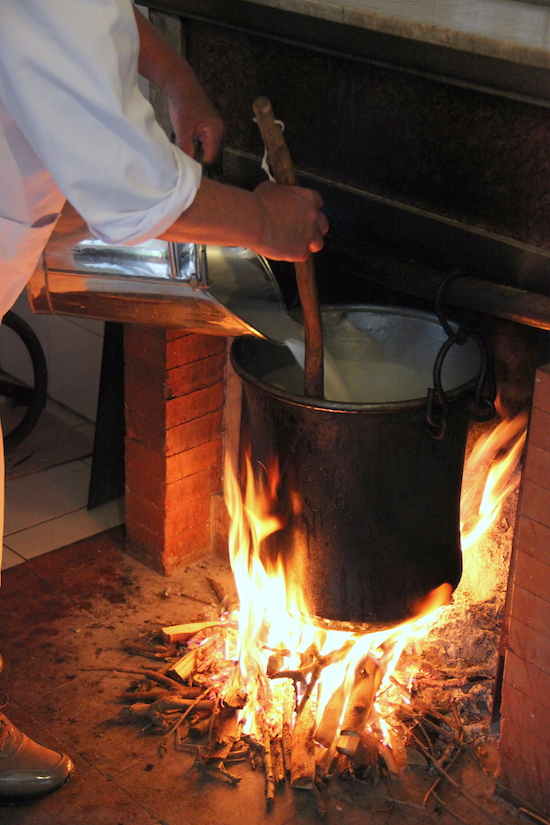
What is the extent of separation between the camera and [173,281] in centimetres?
171

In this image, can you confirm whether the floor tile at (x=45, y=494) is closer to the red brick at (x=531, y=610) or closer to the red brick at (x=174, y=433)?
the red brick at (x=174, y=433)

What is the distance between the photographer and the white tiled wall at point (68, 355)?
366 centimetres

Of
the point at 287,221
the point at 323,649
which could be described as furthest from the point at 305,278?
the point at 323,649

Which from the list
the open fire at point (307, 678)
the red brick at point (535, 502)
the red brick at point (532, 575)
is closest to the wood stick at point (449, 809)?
the open fire at point (307, 678)

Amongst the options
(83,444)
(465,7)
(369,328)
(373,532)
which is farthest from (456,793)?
(83,444)

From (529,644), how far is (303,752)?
58 cm

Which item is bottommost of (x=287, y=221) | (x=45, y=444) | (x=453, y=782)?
(x=45, y=444)

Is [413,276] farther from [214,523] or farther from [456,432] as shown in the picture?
[214,523]

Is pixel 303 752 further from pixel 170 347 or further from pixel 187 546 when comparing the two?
pixel 170 347

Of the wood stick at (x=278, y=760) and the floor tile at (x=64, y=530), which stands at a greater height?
the wood stick at (x=278, y=760)

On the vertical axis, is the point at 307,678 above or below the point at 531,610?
below

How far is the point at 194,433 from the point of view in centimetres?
282

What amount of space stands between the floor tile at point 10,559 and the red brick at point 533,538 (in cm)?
163

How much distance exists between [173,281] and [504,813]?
1345mm
